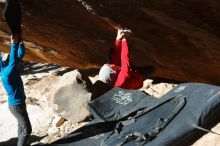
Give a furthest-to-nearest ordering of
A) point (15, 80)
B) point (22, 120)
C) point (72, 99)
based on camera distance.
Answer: point (72, 99) < point (22, 120) < point (15, 80)

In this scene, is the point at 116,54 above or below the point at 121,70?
above

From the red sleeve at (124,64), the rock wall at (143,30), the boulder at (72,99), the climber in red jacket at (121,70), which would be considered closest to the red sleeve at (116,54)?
the climber in red jacket at (121,70)

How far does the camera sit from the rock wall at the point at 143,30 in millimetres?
5656

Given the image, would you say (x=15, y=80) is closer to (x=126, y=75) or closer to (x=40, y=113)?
(x=126, y=75)

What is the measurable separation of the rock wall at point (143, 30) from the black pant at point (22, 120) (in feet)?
5.21

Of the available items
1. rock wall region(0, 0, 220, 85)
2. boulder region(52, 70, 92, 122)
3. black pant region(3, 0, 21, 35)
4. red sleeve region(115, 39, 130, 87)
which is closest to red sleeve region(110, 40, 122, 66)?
red sleeve region(115, 39, 130, 87)

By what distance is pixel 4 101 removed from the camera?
9.95 m

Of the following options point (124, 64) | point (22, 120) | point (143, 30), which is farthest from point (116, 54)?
point (22, 120)

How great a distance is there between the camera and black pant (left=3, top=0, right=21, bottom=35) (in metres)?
6.18

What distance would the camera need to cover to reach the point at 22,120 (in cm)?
642

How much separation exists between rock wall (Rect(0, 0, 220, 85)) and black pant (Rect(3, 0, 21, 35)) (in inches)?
10.1

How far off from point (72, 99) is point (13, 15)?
2.26m

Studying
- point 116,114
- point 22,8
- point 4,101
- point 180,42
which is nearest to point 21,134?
point 116,114

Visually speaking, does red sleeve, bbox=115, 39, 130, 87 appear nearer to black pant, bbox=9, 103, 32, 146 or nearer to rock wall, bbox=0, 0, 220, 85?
rock wall, bbox=0, 0, 220, 85
